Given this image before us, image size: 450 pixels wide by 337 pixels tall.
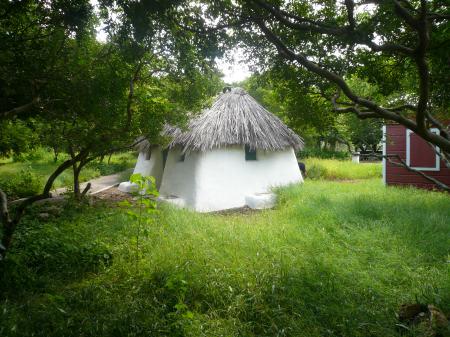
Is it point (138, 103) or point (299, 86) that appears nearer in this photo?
point (299, 86)

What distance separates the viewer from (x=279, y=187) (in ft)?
34.4

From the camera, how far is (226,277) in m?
4.01

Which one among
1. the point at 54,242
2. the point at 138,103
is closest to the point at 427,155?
the point at 138,103

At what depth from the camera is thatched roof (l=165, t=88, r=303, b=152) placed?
32.3 feet

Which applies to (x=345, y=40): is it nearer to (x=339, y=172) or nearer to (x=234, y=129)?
(x=234, y=129)

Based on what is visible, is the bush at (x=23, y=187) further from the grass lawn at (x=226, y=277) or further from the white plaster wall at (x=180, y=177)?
the grass lawn at (x=226, y=277)

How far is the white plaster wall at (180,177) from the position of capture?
1005 cm

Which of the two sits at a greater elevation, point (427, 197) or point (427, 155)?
point (427, 155)

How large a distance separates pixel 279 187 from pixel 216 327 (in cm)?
756

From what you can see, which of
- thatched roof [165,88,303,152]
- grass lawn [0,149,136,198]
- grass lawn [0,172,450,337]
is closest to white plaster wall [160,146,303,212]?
thatched roof [165,88,303,152]

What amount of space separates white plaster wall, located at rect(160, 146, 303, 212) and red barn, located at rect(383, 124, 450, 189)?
3464mm

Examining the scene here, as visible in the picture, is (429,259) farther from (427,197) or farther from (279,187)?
(279,187)

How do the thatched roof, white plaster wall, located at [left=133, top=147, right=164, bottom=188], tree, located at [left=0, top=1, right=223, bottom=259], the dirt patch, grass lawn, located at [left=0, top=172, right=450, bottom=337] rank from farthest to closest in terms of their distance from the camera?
1. white plaster wall, located at [left=133, top=147, right=164, bottom=188]
2. the dirt patch
3. the thatched roof
4. tree, located at [left=0, top=1, right=223, bottom=259]
5. grass lawn, located at [left=0, top=172, right=450, bottom=337]

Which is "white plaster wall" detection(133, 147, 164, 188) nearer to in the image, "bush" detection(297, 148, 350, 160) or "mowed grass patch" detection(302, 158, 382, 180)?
"mowed grass patch" detection(302, 158, 382, 180)
